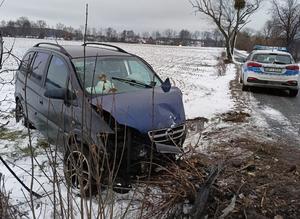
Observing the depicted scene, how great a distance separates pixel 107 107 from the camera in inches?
181

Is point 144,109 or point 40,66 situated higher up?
point 40,66

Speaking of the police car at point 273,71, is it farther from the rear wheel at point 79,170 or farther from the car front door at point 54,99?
the rear wheel at point 79,170

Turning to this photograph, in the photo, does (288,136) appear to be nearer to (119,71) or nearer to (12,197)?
(119,71)

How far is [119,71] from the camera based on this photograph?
5879 mm

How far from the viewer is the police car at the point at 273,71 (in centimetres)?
1309

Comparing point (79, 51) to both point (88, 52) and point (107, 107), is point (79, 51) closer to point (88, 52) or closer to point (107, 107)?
point (88, 52)

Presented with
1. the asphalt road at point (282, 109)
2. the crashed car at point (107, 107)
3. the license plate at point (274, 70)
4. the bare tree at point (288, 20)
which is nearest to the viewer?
the crashed car at point (107, 107)

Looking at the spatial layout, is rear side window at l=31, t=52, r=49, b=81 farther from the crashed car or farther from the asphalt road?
the asphalt road

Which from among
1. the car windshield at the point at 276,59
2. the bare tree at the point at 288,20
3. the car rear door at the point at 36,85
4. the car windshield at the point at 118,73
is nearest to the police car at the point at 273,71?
the car windshield at the point at 276,59

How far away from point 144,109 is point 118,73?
4.33ft

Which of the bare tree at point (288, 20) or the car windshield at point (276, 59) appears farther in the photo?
the bare tree at point (288, 20)

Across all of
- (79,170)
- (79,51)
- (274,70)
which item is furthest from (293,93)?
(79,170)

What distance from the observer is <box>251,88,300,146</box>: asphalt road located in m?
8.04

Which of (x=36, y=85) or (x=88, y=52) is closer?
(x=88, y=52)
